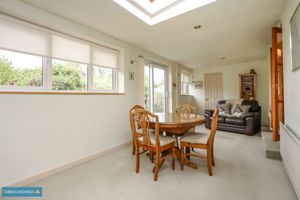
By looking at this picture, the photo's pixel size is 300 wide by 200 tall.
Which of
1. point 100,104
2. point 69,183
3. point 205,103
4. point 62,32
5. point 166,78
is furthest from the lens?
point 205,103

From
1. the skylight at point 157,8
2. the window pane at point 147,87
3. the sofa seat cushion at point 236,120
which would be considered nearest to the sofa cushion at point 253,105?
the sofa seat cushion at point 236,120

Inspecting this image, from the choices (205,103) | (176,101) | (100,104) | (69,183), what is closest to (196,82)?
(205,103)

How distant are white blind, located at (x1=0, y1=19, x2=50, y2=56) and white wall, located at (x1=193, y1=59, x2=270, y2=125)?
6.00 m

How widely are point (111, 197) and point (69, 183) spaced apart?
25.9 inches

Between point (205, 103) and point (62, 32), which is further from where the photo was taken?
point (205, 103)

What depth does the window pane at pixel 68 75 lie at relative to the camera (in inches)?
92.8

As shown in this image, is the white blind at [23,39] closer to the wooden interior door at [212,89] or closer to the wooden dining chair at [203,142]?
the wooden dining chair at [203,142]

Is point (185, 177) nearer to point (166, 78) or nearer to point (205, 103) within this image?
point (166, 78)

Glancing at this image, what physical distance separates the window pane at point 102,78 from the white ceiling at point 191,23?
2.40 feet

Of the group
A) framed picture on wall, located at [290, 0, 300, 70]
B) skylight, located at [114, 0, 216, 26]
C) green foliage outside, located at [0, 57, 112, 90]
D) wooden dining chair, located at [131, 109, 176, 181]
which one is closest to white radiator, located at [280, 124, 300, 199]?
framed picture on wall, located at [290, 0, 300, 70]

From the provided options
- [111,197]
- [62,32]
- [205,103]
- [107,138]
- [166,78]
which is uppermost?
[62,32]

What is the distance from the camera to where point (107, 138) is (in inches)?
117

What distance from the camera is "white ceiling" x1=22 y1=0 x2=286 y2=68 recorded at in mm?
→ 2049

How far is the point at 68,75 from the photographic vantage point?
2533 mm
